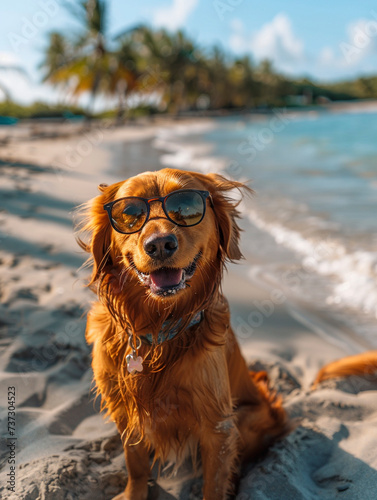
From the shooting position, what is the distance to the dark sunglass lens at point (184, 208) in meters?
1.95

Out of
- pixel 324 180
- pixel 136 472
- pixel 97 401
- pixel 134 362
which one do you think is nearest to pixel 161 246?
pixel 134 362

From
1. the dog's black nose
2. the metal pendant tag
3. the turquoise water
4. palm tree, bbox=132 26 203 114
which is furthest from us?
palm tree, bbox=132 26 203 114

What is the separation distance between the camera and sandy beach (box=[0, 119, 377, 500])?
7.03 feet

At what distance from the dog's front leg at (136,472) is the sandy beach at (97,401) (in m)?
0.11

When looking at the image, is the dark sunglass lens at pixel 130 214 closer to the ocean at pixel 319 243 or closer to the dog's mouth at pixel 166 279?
the dog's mouth at pixel 166 279

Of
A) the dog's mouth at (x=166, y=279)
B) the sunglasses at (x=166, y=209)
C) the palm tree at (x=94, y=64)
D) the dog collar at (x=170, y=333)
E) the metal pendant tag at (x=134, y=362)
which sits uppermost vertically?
the palm tree at (x=94, y=64)

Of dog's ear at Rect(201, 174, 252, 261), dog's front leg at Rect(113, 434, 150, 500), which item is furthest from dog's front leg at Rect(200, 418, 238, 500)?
dog's ear at Rect(201, 174, 252, 261)

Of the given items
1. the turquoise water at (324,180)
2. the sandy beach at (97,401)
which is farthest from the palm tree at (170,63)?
the sandy beach at (97,401)

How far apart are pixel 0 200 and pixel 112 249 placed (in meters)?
5.28

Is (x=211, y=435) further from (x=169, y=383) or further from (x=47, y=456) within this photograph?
(x=47, y=456)

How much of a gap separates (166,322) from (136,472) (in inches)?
33.7

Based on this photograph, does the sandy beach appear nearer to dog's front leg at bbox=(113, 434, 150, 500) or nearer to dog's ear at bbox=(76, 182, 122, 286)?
dog's front leg at bbox=(113, 434, 150, 500)

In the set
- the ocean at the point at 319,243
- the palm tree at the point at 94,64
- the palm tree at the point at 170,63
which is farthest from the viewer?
the palm tree at the point at 170,63

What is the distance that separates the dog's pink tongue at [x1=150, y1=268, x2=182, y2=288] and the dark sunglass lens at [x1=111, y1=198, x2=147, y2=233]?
9.3 inches
